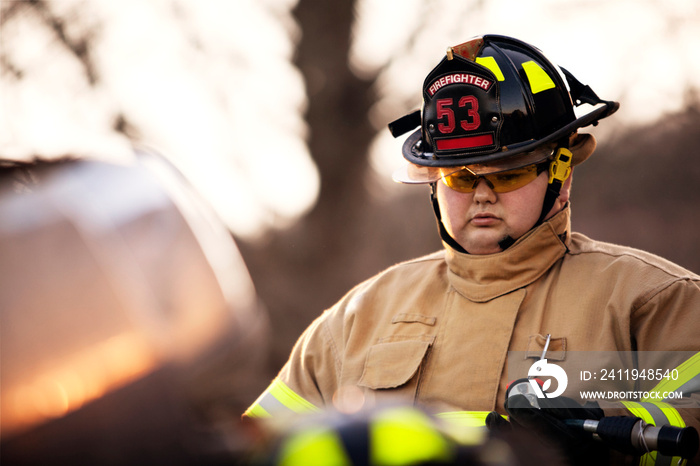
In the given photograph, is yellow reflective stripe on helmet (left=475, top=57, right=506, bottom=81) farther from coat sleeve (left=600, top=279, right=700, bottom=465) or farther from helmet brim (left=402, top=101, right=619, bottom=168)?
coat sleeve (left=600, top=279, right=700, bottom=465)

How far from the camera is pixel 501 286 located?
2.80 meters

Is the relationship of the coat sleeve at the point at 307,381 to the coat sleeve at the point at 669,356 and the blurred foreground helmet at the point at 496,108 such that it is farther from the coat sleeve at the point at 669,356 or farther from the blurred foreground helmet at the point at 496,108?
the coat sleeve at the point at 669,356

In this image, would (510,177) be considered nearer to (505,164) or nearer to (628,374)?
(505,164)

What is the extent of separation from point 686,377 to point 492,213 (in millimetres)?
868

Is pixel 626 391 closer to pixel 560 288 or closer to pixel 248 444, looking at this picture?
pixel 560 288

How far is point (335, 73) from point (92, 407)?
9.17 meters

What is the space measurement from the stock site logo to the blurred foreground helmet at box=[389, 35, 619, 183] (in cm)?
72

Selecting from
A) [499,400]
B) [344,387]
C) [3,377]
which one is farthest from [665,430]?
[3,377]

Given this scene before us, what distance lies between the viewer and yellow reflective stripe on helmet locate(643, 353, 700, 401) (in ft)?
7.63

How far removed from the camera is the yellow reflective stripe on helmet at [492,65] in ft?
9.14

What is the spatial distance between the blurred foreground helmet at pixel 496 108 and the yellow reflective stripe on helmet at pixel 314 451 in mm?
1639

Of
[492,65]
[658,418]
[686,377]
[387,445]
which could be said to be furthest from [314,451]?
[492,65]

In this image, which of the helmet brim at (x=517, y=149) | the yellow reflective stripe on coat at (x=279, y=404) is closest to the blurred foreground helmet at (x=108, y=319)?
the yellow reflective stripe on coat at (x=279, y=404)

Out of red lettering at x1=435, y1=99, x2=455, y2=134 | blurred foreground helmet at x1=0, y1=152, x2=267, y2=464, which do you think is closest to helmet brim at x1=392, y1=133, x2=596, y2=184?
red lettering at x1=435, y1=99, x2=455, y2=134
